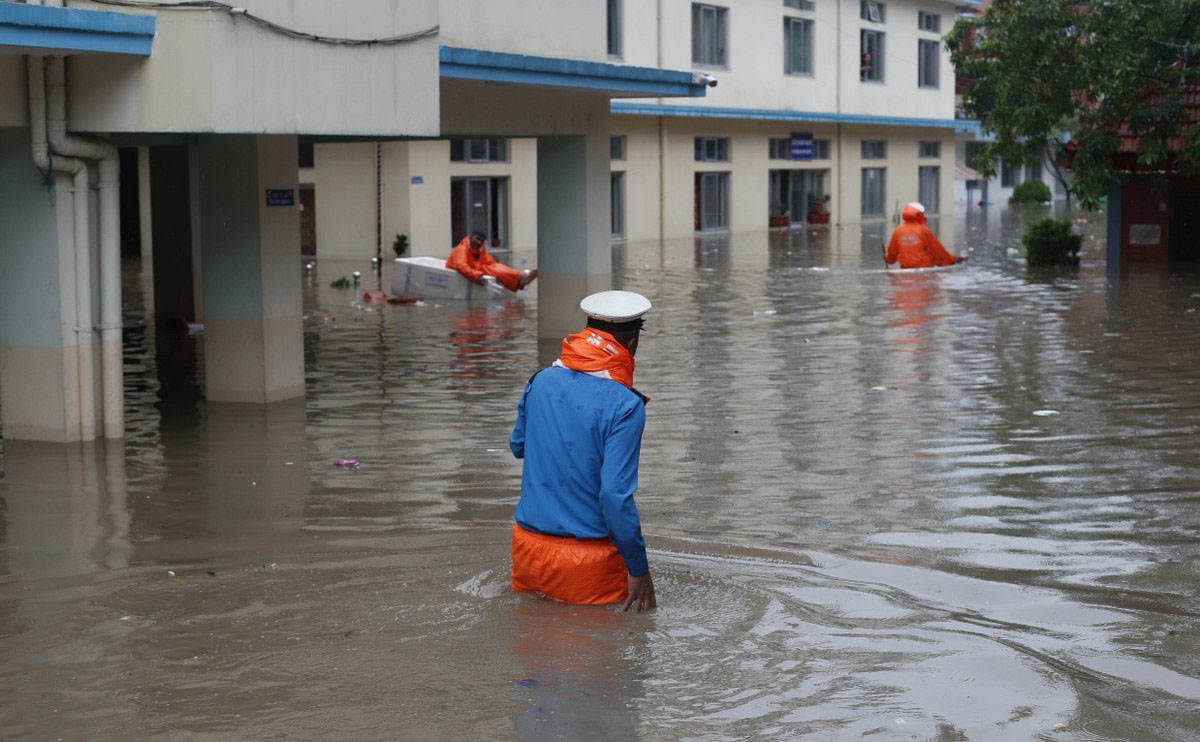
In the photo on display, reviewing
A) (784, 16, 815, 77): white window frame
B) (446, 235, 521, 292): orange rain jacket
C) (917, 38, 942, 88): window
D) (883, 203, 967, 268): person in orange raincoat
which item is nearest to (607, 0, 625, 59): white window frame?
(784, 16, 815, 77): white window frame

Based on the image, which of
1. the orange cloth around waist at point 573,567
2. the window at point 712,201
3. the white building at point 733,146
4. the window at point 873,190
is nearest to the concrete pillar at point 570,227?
the white building at point 733,146

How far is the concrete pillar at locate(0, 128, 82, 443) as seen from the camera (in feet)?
35.9

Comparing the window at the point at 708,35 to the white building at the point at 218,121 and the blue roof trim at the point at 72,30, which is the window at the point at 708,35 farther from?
the blue roof trim at the point at 72,30

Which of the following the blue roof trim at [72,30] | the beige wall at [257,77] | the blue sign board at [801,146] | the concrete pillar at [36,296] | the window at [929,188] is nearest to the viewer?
the blue roof trim at [72,30]

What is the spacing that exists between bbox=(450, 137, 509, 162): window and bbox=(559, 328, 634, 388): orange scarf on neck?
1148 inches

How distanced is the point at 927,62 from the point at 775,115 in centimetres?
1402

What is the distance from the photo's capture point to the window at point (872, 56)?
5188cm

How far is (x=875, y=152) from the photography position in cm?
5525

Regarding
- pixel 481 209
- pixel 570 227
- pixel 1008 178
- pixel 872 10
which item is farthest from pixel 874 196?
pixel 570 227

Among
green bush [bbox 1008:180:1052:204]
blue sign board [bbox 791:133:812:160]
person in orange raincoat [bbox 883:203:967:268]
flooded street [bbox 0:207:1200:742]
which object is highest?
blue sign board [bbox 791:133:812:160]

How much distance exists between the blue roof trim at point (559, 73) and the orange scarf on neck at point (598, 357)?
24.7 feet

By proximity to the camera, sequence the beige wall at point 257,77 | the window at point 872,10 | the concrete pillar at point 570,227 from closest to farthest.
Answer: the beige wall at point 257,77
the concrete pillar at point 570,227
the window at point 872,10

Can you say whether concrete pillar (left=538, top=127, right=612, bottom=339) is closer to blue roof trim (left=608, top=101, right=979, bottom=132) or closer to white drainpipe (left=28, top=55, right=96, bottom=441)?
white drainpipe (left=28, top=55, right=96, bottom=441)

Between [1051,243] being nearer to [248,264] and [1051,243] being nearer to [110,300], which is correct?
[248,264]
